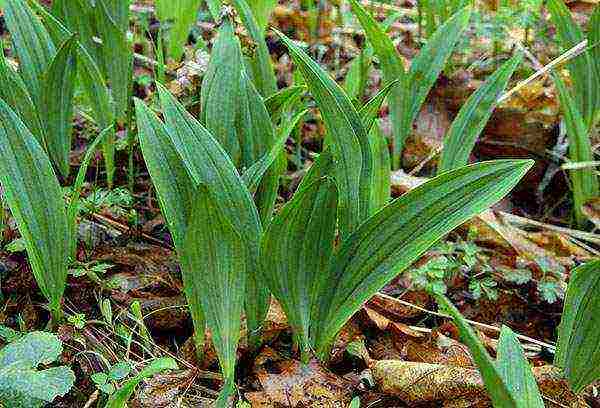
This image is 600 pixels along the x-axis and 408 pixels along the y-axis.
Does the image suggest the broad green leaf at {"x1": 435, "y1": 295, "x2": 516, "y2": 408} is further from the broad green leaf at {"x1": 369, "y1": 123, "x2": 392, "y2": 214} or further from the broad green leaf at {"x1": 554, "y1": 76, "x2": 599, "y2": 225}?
the broad green leaf at {"x1": 554, "y1": 76, "x2": 599, "y2": 225}

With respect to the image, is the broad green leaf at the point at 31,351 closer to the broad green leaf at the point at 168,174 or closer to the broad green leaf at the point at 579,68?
the broad green leaf at the point at 168,174

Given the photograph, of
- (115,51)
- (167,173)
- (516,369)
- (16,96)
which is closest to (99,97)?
(115,51)

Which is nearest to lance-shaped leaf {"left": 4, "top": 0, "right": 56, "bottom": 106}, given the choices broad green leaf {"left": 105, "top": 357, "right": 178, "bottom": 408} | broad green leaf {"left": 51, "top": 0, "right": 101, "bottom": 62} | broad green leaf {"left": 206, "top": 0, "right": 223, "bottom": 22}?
broad green leaf {"left": 51, "top": 0, "right": 101, "bottom": 62}

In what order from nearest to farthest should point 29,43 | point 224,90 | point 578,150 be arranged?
point 224,90 < point 29,43 < point 578,150

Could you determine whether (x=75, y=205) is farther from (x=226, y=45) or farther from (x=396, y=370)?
(x=396, y=370)

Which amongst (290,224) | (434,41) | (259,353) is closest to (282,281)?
(290,224)

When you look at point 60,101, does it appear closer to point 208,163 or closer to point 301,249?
point 208,163
